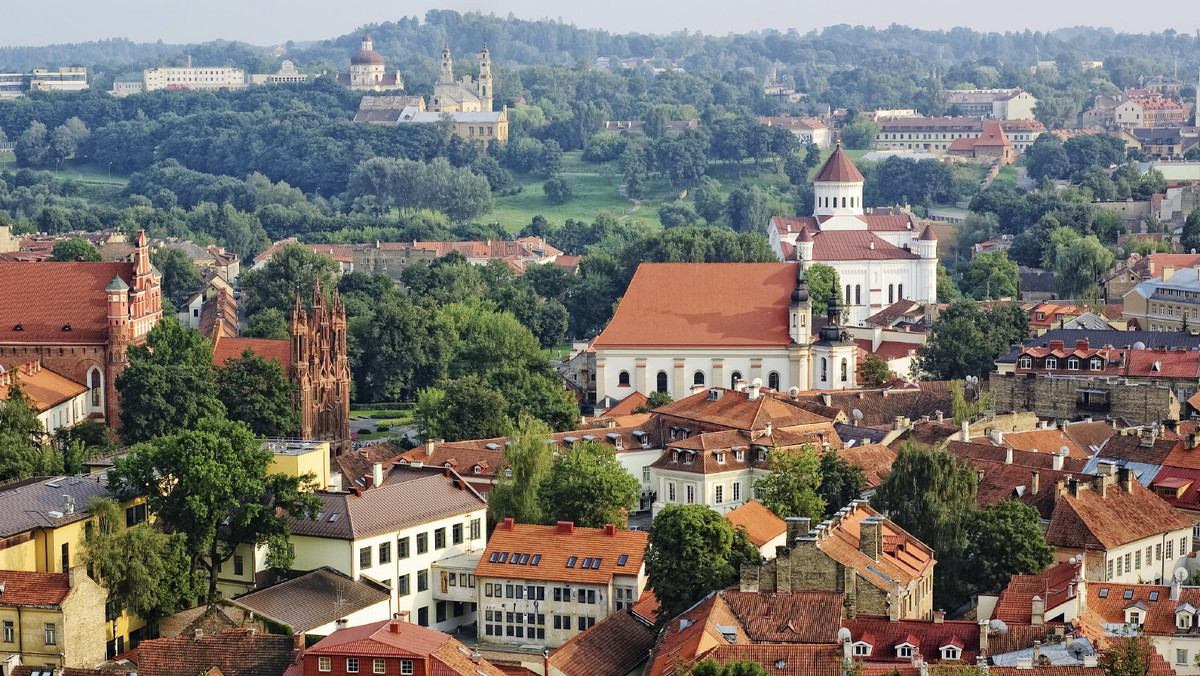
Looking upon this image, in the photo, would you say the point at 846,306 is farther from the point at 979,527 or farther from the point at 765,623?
the point at 765,623

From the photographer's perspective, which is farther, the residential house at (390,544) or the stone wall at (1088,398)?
the stone wall at (1088,398)

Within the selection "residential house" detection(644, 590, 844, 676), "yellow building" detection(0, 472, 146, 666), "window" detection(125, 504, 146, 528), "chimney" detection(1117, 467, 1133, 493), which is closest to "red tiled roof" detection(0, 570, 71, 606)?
"yellow building" detection(0, 472, 146, 666)

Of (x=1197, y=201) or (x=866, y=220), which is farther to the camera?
(x=1197, y=201)

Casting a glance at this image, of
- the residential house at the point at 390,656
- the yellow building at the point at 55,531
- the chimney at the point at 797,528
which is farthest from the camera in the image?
the yellow building at the point at 55,531

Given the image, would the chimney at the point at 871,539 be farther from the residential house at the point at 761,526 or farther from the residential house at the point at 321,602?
the residential house at the point at 321,602

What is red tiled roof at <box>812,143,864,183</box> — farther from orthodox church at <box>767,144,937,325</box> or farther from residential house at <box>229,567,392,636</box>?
residential house at <box>229,567,392,636</box>

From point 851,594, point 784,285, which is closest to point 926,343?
point 784,285

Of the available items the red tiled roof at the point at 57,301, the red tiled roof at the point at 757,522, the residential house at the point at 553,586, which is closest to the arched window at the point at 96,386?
the red tiled roof at the point at 57,301

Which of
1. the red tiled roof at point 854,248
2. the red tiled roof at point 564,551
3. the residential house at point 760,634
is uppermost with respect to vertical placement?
the red tiled roof at point 854,248

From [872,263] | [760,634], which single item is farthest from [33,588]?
[872,263]
